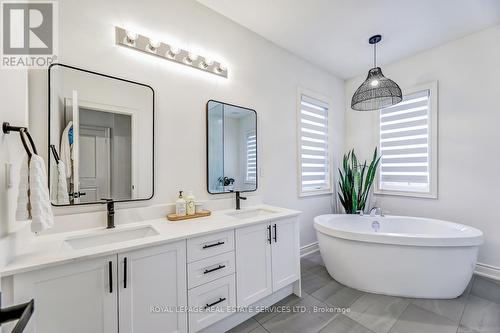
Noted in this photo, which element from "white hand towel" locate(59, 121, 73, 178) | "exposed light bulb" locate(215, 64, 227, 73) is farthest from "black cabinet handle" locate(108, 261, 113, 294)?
"exposed light bulb" locate(215, 64, 227, 73)

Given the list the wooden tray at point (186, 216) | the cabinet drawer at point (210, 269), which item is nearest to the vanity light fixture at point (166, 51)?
the wooden tray at point (186, 216)

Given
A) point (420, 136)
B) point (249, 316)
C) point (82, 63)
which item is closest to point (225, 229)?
point (249, 316)

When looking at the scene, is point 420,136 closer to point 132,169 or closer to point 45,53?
point 132,169

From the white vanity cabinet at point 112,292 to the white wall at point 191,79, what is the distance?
2.10 ft

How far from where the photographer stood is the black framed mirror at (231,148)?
2.08m

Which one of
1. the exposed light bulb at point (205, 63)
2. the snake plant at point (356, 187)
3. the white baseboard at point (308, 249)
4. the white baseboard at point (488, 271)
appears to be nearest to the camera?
the exposed light bulb at point (205, 63)

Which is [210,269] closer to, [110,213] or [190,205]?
[190,205]

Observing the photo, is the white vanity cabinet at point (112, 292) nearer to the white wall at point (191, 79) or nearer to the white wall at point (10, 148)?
the white wall at point (10, 148)

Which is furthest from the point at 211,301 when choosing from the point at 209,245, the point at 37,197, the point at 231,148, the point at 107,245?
the point at 231,148

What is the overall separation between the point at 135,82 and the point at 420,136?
11.6 feet

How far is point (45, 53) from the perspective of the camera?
1.37m

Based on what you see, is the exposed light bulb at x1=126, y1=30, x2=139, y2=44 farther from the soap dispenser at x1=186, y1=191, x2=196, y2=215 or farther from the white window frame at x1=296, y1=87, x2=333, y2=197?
the white window frame at x1=296, y1=87, x2=333, y2=197

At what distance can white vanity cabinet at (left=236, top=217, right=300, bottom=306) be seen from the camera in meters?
1.65

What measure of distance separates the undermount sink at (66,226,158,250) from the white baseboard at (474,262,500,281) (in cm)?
355
